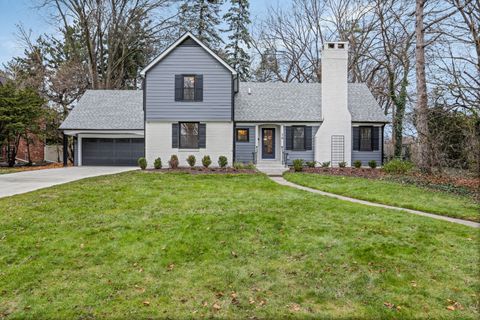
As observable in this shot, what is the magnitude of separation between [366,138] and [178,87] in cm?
1056

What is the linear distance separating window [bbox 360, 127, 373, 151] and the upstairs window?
355 inches

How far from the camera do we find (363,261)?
4.54 m

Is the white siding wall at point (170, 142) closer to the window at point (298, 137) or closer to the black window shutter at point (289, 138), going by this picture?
the black window shutter at point (289, 138)

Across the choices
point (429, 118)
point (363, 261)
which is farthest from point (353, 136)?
point (363, 261)

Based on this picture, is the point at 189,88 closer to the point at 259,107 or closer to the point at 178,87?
the point at 178,87

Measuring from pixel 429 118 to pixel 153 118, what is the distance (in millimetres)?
12292

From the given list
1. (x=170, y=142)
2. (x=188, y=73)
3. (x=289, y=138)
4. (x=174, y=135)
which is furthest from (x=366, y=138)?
(x=170, y=142)

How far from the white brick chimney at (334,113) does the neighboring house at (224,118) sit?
53 millimetres

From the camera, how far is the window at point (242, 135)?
57.7 ft

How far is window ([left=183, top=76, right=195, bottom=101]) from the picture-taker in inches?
651

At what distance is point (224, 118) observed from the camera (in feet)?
54.5

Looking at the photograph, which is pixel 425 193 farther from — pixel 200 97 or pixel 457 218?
pixel 200 97

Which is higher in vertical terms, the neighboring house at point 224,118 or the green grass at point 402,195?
the neighboring house at point 224,118

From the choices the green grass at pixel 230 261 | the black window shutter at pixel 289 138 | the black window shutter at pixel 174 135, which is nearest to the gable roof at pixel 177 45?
the black window shutter at pixel 174 135
